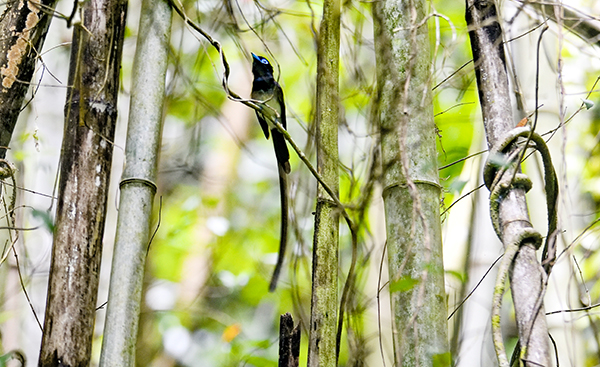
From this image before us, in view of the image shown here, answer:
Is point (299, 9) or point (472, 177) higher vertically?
point (299, 9)

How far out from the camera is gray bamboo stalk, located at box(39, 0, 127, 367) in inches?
42.2

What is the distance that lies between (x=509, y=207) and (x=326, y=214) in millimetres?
361

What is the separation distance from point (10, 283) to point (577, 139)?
2.00 meters

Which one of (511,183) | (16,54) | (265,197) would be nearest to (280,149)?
(265,197)

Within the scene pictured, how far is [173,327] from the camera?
6.65ft

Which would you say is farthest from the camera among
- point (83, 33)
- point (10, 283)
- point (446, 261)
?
point (10, 283)

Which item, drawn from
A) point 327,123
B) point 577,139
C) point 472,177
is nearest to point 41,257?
point 327,123

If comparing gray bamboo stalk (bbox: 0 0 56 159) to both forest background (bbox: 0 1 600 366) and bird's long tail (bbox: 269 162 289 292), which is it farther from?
bird's long tail (bbox: 269 162 289 292)

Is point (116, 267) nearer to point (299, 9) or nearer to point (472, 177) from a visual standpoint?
point (472, 177)

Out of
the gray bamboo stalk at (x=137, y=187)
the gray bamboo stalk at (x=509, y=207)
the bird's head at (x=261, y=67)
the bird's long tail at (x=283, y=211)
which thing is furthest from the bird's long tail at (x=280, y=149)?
the gray bamboo stalk at (x=509, y=207)

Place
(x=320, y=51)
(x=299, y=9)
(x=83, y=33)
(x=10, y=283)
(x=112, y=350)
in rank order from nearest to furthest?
(x=112, y=350), (x=83, y=33), (x=320, y=51), (x=10, y=283), (x=299, y=9)

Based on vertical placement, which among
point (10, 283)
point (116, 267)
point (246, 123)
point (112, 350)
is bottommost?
point (112, 350)

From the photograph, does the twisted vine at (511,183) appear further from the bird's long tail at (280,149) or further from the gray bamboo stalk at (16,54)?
the gray bamboo stalk at (16,54)

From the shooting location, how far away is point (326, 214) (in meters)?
1.24
